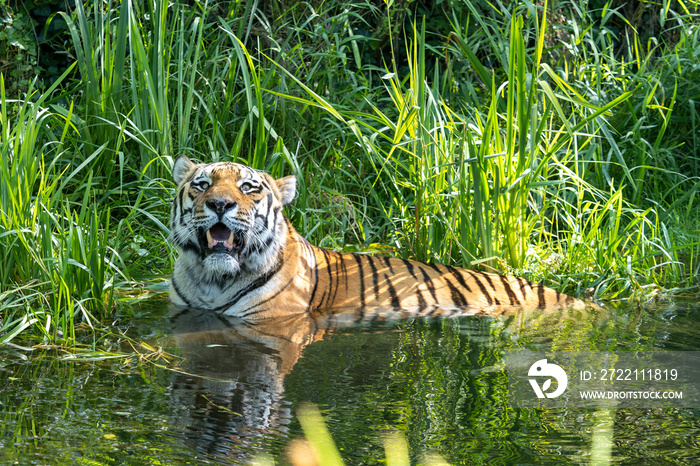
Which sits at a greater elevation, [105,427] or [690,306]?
[690,306]

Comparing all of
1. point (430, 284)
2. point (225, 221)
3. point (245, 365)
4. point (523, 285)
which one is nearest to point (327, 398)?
point (245, 365)

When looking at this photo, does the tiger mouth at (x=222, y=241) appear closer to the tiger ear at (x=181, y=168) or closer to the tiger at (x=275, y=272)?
the tiger at (x=275, y=272)

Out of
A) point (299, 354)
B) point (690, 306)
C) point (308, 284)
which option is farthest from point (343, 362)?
point (690, 306)

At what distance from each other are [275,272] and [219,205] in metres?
0.49

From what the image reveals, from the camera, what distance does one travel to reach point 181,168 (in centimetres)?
405

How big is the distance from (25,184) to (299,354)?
152cm

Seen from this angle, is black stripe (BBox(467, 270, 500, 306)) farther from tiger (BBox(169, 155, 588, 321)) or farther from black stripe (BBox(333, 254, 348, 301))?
black stripe (BBox(333, 254, 348, 301))

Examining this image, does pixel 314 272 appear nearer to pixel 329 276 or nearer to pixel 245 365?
pixel 329 276

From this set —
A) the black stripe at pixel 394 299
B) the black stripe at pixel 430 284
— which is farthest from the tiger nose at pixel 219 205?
the black stripe at pixel 430 284

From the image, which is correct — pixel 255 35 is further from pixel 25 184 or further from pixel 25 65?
pixel 25 184

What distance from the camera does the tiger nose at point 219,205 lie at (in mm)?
3688

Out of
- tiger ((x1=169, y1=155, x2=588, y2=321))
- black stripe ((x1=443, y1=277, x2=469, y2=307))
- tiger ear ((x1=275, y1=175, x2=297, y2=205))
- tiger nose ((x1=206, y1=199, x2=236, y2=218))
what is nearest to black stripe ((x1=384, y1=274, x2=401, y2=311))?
tiger ((x1=169, y1=155, x2=588, y2=321))

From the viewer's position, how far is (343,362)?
10.1ft

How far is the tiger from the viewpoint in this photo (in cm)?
380
